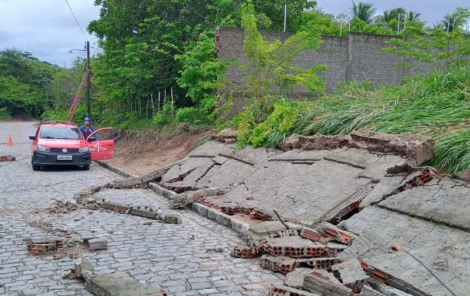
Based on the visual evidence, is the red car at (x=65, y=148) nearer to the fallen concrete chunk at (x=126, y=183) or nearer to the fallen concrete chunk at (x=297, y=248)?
the fallen concrete chunk at (x=126, y=183)

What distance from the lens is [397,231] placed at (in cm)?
584

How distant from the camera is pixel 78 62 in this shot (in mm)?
52094

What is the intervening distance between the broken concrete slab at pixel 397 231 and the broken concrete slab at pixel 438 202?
88 millimetres

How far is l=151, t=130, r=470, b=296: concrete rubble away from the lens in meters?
4.72

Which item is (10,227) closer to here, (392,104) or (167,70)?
(392,104)

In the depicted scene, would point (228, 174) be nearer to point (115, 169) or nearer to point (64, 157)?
point (115, 169)

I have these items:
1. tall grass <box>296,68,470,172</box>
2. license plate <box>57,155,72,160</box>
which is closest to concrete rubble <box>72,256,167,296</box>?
tall grass <box>296,68,470,172</box>

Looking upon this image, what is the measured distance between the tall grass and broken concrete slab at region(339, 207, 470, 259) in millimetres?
1470

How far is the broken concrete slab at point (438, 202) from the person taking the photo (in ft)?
18.1

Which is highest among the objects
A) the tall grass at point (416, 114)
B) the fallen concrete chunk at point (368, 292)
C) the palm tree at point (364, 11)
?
the palm tree at point (364, 11)

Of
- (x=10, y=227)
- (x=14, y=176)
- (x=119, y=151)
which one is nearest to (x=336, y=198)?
(x=10, y=227)

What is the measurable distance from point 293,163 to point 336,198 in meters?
2.30

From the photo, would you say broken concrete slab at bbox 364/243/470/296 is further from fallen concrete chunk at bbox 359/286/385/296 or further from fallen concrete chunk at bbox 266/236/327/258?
fallen concrete chunk at bbox 266/236/327/258

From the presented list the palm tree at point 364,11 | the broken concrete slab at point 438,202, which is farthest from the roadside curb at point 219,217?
the palm tree at point 364,11
